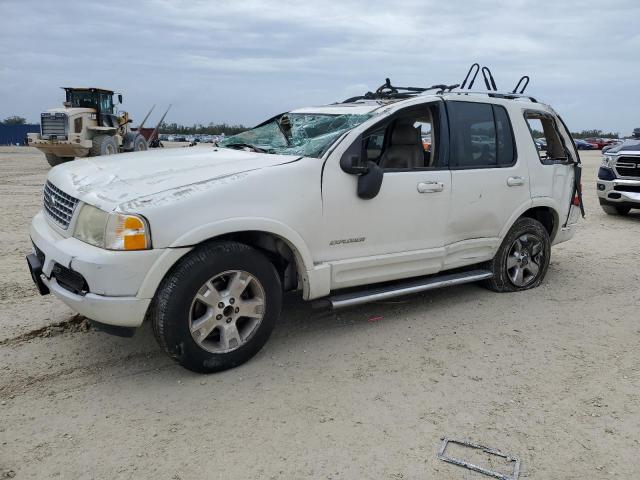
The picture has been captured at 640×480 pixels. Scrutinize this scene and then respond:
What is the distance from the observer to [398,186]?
434 centimetres

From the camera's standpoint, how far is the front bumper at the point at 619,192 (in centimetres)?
993

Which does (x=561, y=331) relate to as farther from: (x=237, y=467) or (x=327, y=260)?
(x=237, y=467)

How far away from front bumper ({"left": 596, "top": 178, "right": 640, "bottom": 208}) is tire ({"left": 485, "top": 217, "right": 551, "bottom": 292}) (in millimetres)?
5220

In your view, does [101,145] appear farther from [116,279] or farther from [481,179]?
[116,279]

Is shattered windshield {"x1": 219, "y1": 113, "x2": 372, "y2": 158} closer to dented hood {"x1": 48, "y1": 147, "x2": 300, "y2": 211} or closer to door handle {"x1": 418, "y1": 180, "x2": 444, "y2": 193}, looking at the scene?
dented hood {"x1": 48, "y1": 147, "x2": 300, "y2": 211}

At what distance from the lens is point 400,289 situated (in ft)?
14.7

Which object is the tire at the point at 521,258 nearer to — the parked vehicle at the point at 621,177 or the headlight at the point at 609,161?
the parked vehicle at the point at 621,177

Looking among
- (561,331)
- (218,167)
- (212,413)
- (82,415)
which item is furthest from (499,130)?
(82,415)

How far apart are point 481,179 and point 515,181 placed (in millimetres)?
489

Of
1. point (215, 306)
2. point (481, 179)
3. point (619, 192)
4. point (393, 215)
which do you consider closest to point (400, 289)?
point (393, 215)

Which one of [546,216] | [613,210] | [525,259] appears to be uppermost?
[546,216]

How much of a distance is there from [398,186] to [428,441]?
2.00 metres

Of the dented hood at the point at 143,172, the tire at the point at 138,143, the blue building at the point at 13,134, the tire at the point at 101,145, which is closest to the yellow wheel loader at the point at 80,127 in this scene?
the tire at the point at 101,145

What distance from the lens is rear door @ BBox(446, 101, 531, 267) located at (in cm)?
480
